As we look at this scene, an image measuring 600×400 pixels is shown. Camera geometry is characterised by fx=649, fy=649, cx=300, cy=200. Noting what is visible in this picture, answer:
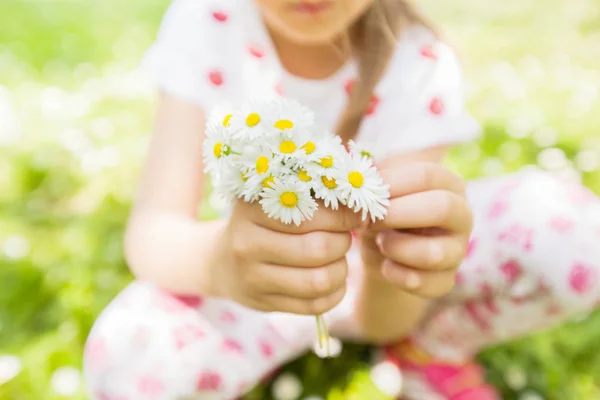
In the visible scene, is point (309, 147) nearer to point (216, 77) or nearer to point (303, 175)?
point (303, 175)

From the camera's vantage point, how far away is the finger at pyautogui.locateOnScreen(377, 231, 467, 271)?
70 centimetres

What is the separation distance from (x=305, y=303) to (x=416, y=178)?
176 millimetres

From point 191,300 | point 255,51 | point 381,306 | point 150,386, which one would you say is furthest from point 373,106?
point 150,386

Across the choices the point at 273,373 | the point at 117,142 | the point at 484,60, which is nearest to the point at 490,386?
the point at 273,373

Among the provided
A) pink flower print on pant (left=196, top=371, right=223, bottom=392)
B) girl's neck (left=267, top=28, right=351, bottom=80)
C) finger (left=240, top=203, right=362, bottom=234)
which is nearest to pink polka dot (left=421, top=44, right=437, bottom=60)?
girl's neck (left=267, top=28, right=351, bottom=80)

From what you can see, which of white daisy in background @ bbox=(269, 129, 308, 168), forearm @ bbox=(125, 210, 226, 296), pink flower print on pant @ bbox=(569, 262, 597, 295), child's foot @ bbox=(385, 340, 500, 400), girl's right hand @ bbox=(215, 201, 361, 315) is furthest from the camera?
child's foot @ bbox=(385, 340, 500, 400)

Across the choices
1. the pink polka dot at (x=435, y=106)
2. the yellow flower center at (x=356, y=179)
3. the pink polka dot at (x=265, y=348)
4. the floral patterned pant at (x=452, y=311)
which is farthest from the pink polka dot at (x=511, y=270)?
the yellow flower center at (x=356, y=179)

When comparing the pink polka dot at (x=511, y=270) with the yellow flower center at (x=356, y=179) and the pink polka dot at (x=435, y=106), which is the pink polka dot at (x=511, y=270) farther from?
the yellow flower center at (x=356, y=179)

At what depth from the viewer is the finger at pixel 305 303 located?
2.24 ft

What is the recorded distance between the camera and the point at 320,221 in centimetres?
62

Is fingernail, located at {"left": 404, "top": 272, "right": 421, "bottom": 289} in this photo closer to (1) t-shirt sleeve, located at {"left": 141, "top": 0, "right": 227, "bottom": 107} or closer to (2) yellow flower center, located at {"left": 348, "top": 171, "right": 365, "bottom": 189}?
(2) yellow flower center, located at {"left": 348, "top": 171, "right": 365, "bottom": 189}

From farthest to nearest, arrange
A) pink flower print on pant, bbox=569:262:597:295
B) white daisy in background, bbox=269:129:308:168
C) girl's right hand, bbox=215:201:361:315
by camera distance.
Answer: pink flower print on pant, bbox=569:262:597:295, girl's right hand, bbox=215:201:361:315, white daisy in background, bbox=269:129:308:168

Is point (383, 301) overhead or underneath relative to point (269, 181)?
underneath

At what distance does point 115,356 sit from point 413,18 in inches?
25.9
